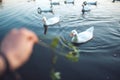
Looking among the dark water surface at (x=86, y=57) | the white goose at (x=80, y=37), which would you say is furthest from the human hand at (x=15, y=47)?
the white goose at (x=80, y=37)

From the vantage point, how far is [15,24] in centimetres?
2383

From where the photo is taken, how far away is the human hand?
1.69 meters

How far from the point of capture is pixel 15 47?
1696 millimetres

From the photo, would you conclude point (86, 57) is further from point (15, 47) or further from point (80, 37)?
point (15, 47)

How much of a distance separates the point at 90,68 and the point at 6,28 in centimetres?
1283

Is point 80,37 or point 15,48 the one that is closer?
point 15,48

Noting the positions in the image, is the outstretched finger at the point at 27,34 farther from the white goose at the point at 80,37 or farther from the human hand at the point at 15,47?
the white goose at the point at 80,37

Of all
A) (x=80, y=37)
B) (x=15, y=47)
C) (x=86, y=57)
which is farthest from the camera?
(x=80, y=37)

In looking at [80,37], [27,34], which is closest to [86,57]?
[80,37]

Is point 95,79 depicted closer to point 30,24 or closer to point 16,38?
point 16,38

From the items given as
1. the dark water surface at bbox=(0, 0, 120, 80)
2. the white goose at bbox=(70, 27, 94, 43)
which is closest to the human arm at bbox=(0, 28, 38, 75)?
the dark water surface at bbox=(0, 0, 120, 80)

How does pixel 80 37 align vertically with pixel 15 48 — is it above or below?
below

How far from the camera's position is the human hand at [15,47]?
1.69m

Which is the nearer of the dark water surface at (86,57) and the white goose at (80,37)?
the dark water surface at (86,57)
